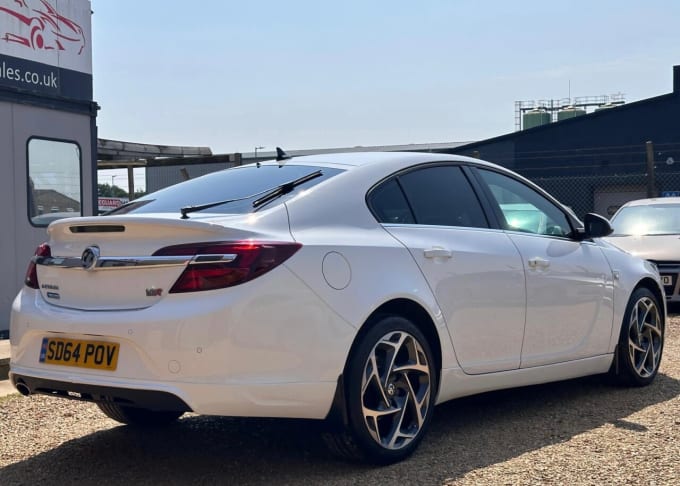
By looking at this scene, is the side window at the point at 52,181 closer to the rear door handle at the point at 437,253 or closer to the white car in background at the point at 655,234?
the rear door handle at the point at 437,253

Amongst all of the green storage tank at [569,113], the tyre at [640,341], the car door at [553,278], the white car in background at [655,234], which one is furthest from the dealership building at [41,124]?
the green storage tank at [569,113]

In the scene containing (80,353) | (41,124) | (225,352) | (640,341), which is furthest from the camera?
(41,124)

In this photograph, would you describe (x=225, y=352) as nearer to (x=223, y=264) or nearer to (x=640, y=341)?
(x=223, y=264)

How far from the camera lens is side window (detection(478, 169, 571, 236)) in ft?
18.2

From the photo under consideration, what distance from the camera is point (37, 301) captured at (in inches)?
176

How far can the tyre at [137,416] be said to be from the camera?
5.11 m

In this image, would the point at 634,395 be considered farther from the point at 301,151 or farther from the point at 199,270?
the point at 301,151

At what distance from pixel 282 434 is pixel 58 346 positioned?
139 centimetres

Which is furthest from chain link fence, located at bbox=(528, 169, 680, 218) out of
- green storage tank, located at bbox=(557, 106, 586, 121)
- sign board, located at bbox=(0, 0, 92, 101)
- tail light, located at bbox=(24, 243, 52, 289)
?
tail light, located at bbox=(24, 243, 52, 289)

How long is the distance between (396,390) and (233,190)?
4.29 feet

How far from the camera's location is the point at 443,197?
17.0ft

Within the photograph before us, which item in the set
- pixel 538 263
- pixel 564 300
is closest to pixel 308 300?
pixel 538 263

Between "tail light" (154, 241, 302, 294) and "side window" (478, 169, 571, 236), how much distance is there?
1.97 m

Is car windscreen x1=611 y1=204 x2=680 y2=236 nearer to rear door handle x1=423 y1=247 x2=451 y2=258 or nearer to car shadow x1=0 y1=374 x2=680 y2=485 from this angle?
car shadow x1=0 y1=374 x2=680 y2=485
